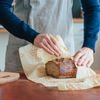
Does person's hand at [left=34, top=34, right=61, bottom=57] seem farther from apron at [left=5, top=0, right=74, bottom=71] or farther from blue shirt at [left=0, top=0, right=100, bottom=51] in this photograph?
apron at [left=5, top=0, right=74, bottom=71]

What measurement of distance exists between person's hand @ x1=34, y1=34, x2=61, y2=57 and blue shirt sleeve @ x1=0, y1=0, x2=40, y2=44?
0.15ft

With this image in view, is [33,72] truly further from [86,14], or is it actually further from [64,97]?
[86,14]

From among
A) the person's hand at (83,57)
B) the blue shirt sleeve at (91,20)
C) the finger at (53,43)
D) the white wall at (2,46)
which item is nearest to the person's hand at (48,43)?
the finger at (53,43)

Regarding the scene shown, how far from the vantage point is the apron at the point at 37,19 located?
107 cm

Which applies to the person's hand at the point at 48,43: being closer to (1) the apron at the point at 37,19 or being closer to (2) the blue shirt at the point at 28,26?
(2) the blue shirt at the point at 28,26

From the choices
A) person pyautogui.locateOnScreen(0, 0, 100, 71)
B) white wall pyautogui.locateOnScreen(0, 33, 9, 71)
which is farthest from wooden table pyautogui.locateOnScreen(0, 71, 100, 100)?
white wall pyautogui.locateOnScreen(0, 33, 9, 71)

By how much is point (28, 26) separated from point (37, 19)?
237 millimetres

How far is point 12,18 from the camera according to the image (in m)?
0.88

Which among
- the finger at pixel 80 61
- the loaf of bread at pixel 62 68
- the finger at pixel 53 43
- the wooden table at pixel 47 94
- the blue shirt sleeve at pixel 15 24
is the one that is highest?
the blue shirt sleeve at pixel 15 24

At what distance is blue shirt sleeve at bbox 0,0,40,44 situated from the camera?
2.79ft

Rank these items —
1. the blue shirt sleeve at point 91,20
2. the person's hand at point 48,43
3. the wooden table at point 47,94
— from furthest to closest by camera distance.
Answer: the blue shirt sleeve at point 91,20
the person's hand at point 48,43
the wooden table at point 47,94

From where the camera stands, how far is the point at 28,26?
0.87 metres

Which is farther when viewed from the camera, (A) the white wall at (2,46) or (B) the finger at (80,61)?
(A) the white wall at (2,46)

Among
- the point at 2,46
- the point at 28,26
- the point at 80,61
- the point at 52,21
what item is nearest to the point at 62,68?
the point at 80,61
